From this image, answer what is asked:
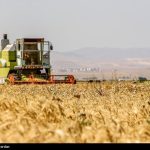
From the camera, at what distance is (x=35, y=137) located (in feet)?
23.2

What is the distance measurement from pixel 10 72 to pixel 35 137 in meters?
40.1

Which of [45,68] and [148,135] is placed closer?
[148,135]

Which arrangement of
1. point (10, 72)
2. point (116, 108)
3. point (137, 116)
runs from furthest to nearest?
point (10, 72) < point (116, 108) < point (137, 116)

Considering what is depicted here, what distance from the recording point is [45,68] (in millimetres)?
47062

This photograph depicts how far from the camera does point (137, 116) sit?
1305 cm

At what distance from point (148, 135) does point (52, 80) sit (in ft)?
116

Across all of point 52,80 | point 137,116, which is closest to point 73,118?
point 137,116
